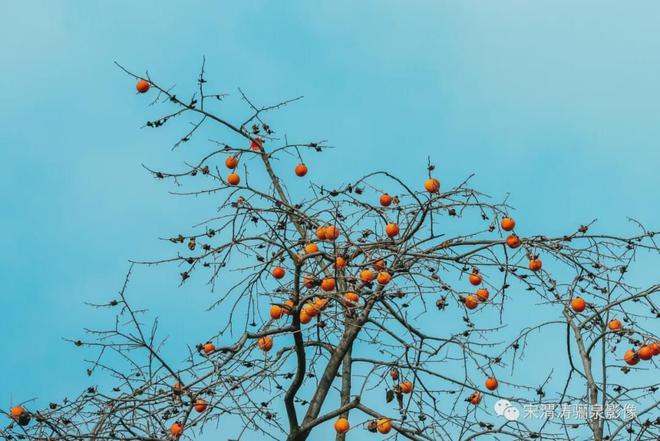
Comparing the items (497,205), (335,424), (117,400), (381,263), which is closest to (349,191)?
(381,263)

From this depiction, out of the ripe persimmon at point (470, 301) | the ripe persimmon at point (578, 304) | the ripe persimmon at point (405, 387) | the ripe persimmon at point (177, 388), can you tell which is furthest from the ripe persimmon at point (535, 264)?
the ripe persimmon at point (177, 388)

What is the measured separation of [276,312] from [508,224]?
1852mm

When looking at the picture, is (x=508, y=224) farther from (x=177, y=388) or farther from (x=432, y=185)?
(x=177, y=388)

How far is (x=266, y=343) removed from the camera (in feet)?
20.3

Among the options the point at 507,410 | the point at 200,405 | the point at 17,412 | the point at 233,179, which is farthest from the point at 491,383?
the point at 17,412

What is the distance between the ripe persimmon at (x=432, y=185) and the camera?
6.73 m

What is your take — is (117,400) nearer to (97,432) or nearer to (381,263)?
(97,432)

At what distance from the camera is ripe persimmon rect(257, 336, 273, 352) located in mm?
6172

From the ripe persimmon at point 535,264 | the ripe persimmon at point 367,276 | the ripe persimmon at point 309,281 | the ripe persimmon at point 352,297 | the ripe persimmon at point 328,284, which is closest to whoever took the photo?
the ripe persimmon at point 309,281

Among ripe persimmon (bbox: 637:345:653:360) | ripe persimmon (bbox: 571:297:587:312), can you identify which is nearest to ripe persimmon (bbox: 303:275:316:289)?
ripe persimmon (bbox: 571:297:587:312)

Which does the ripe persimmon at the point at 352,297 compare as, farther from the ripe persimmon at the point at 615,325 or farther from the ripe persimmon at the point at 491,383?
the ripe persimmon at the point at 615,325

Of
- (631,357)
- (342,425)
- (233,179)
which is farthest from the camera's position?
(233,179)

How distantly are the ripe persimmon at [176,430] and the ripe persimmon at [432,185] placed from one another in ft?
7.68

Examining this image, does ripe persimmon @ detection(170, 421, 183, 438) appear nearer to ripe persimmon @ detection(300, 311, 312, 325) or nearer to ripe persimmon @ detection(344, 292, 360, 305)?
ripe persimmon @ detection(300, 311, 312, 325)
